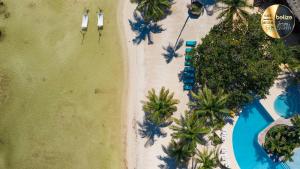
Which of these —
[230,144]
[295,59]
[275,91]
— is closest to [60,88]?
[230,144]

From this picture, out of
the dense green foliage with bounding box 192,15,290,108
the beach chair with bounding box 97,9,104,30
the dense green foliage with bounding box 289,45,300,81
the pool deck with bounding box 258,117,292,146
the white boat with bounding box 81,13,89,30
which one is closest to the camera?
the dense green foliage with bounding box 192,15,290,108

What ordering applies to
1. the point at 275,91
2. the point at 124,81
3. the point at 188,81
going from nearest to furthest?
the point at 275,91 → the point at 188,81 → the point at 124,81

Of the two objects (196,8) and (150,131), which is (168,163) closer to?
(150,131)

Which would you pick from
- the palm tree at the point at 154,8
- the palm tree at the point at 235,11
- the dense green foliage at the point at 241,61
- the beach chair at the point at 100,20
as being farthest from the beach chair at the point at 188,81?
the beach chair at the point at 100,20

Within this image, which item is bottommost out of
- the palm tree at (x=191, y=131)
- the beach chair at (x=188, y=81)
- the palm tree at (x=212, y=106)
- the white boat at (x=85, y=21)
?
the palm tree at (x=191, y=131)

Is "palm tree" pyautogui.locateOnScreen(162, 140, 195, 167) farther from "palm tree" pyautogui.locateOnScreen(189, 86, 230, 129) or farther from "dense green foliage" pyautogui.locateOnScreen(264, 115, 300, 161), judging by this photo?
"dense green foliage" pyautogui.locateOnScreen(264, 115, 300, 161)

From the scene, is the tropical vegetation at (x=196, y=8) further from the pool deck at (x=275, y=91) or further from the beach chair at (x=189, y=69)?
the pool deck at (x=275, y=91)

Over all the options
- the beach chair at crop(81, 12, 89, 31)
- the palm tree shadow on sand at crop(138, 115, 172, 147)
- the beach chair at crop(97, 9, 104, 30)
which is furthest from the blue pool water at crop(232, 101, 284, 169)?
the beach chair at crop(81, 12, 89, 31)
